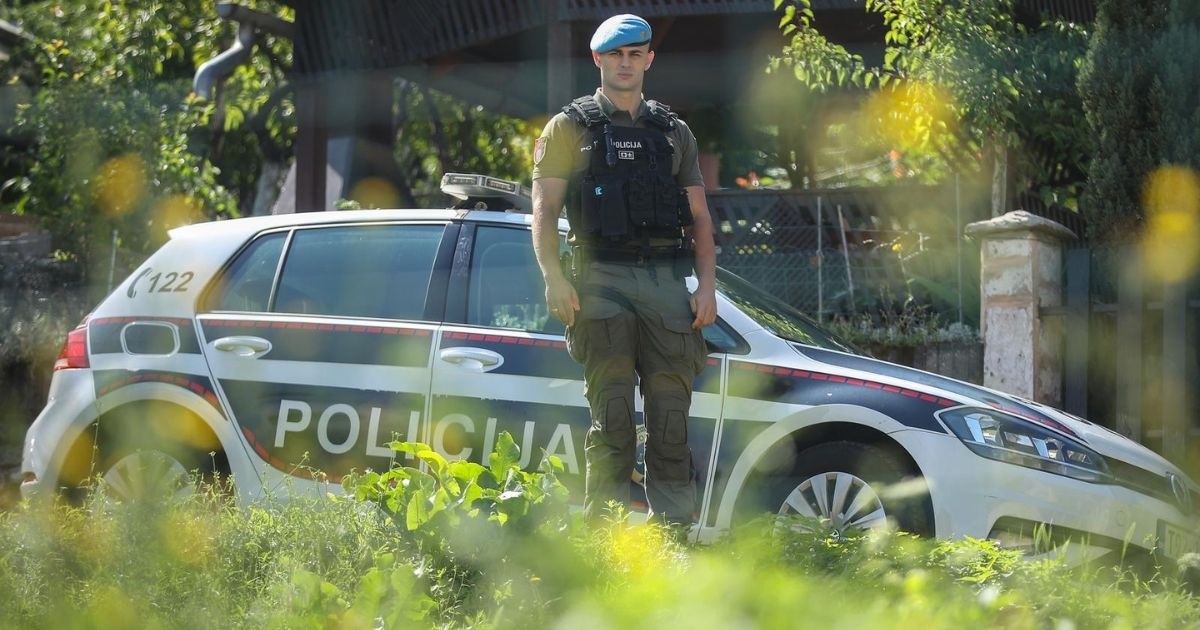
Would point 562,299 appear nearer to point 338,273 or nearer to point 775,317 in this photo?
point 775,317

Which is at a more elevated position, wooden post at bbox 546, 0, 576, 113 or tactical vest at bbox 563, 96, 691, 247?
wooden post at bbox 546, 0, 576, 113

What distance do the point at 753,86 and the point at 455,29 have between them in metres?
2.98

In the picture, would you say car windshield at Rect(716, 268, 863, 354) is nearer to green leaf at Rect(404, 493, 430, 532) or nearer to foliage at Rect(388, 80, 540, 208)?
green leaf at Rect(404, 493, 430, 532)

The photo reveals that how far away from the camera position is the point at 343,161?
1296 centimetres

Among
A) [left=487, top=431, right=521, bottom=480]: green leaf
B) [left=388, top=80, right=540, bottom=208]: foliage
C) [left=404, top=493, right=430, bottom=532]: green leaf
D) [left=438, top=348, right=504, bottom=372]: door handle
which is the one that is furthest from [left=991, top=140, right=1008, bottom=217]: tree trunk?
[left=388, top=80, right=540, bottom=208]: foliage

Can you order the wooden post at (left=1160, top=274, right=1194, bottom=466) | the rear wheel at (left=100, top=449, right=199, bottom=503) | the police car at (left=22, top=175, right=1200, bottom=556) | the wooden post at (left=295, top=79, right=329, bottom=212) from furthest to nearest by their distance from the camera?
the wooden post at (left=295, top=79, right=329, bottom=212), the wooden post at (left=1160, top=274, right=1194, bottom=466), the rear wheel at (left=100, top=449, right=199, bottom=503), the police car at (left=22, top=175, right=1200, bottom=556)

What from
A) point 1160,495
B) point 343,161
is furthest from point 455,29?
point 1160,495

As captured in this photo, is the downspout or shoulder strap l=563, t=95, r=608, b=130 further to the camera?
the downspout

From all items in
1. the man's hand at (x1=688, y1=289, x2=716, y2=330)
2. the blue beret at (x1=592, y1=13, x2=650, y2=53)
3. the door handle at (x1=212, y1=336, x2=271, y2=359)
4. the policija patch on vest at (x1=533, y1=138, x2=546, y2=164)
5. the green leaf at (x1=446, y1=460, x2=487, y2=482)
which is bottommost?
the green leaf at (x1=446, y1=460, x2=487, y2=482)

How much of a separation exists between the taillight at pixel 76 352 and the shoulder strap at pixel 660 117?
8.35 feet

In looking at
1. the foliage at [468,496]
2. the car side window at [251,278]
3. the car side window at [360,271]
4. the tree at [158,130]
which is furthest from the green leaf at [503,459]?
the tree at [158,130]

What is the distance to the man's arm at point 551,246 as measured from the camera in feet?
14.9

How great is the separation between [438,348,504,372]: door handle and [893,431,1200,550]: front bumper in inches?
59.9

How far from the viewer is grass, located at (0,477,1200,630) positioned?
2.73 meters
